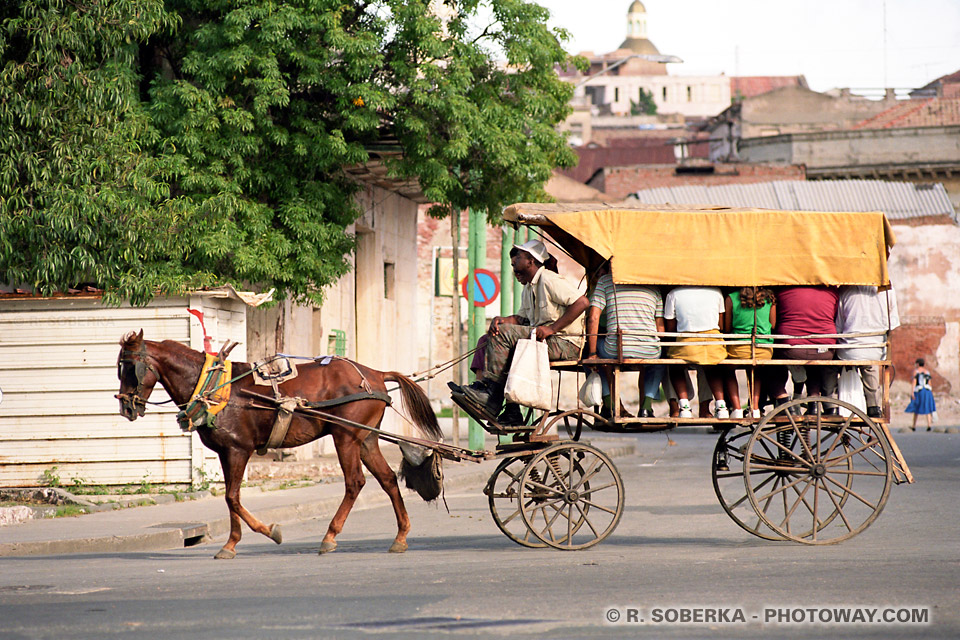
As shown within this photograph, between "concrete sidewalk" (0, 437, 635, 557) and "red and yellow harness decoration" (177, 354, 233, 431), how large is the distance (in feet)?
6.47

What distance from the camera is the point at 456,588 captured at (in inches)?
282

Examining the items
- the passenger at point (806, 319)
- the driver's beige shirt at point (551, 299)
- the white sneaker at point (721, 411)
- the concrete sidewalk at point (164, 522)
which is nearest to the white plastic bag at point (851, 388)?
the passenger at point (806, 319)

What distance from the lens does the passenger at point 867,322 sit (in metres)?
9.52

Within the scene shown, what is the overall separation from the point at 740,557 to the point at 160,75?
1071cm

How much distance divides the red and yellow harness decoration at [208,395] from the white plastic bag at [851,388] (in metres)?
5.32

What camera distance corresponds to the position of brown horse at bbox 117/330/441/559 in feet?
30.8

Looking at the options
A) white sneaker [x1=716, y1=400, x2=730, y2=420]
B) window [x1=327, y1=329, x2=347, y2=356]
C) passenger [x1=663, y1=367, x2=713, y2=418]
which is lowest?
white sneaker [x1=716, y1=400, x2=730, y2=420]

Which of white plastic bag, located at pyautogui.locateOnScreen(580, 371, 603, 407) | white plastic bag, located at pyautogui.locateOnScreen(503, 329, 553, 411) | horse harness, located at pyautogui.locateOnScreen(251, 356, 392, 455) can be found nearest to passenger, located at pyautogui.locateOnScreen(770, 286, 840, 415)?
white plastic bag, located at pyautogui.locateOnScreen(580, 371, 603, 407)

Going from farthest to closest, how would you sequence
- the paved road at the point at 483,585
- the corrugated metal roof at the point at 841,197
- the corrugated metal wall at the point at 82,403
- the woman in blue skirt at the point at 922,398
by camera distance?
the corrugated metal roof at the point at 841,197
the woman in blue skirt at the point at 922,398
the corrugated metal wall at the point at 82,403
the paved road at the point at 483,585

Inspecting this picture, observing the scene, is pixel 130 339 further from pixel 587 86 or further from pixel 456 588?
pixel 587 86

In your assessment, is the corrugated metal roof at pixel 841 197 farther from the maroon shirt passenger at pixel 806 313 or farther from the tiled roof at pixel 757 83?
the tiled roof at pixel 757 83

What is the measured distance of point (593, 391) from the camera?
9398mm

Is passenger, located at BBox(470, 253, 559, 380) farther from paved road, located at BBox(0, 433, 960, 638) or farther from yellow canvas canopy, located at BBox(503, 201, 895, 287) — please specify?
paved road, located at BBox(0, 433, 960, 638)

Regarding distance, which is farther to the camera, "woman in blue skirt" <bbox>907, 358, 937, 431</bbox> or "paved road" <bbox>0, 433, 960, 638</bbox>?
"woman in blue skirt" <bbox>907, 358, 937, 431</bbox>
